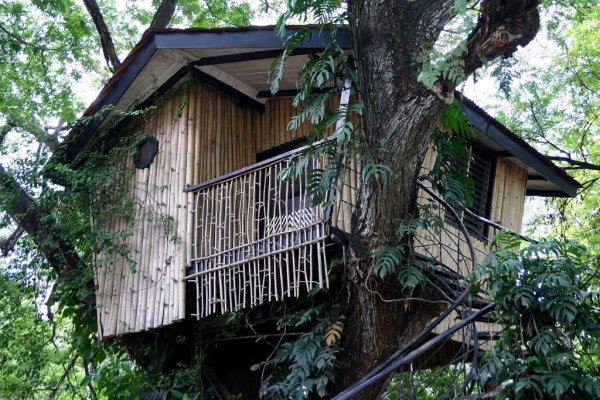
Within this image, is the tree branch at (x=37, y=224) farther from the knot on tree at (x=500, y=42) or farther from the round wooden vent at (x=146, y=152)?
the knot on tree at (x=500, y=42)

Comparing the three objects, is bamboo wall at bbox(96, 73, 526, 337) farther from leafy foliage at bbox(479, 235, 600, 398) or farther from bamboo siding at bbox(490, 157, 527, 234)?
leafy foliage at bbox(479, 235, 600, 398)

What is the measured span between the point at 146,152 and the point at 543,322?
209 inches

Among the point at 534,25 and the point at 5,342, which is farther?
the point at 5,342

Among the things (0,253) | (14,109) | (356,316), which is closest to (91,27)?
(14,109)

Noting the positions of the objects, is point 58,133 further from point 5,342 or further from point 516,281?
point 516,281

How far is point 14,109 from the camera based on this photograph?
14.0 meters

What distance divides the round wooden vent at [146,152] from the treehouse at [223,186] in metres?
0.02

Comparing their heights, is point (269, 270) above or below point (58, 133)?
below

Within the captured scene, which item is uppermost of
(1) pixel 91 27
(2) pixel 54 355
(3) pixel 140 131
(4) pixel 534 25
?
(1) pixel 91 27

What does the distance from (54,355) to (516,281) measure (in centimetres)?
770

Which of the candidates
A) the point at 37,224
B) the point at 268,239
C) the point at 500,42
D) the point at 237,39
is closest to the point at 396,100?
the point at 500,42

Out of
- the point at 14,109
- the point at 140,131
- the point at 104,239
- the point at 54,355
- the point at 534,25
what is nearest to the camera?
the point at 534,25

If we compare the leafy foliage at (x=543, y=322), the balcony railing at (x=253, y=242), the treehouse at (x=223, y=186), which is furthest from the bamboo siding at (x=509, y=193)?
the leafy foliage at (x=543, y=322)

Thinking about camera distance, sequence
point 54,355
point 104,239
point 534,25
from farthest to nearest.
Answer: point 54,355, point 104,239, point 534,25
